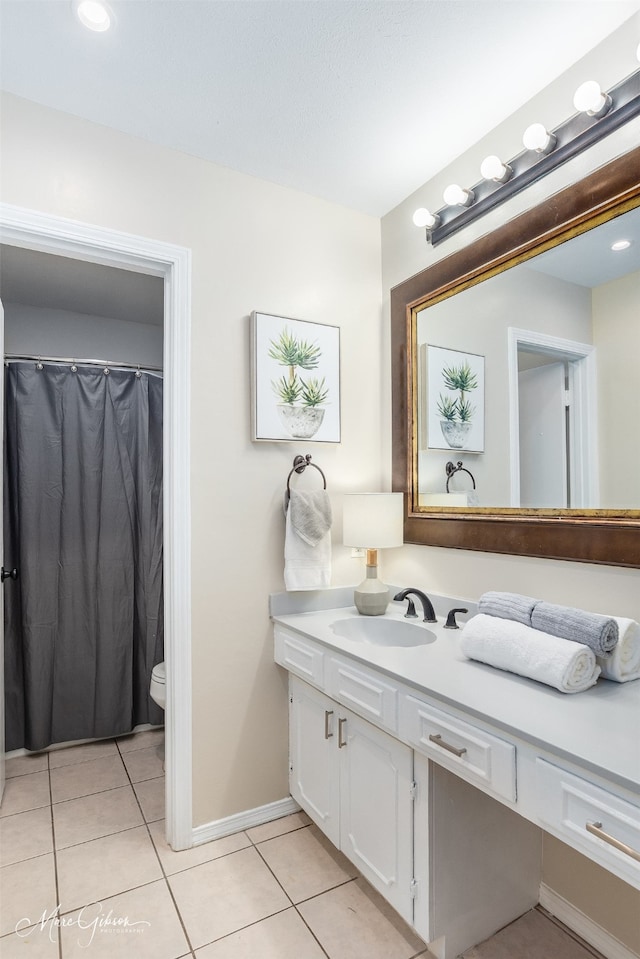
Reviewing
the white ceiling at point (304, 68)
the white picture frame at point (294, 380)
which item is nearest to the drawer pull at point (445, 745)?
the white picture frame at point (294, 380)

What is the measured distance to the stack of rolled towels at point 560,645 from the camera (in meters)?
1.23

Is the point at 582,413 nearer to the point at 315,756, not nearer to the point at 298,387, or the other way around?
the point at 298,387

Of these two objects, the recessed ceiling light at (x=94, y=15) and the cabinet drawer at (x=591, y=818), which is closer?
the cabinet drawer at (x=591, y=818)

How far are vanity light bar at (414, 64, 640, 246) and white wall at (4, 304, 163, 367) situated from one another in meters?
1.92

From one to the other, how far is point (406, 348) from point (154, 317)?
1695 millimetres

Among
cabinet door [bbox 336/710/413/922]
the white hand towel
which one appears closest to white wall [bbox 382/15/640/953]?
the white hand towel

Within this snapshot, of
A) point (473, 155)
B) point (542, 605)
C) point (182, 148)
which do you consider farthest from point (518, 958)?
point (182, 148)

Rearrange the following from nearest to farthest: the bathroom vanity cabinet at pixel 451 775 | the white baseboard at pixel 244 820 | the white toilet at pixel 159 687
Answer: the bathroom vanity cabinet at pixel 451 775 < the white baseboard at pixel 244 820 < the white toilet at pixel 159 687

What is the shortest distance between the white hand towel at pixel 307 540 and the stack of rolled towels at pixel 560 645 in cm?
78

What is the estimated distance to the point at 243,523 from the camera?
2064 mm

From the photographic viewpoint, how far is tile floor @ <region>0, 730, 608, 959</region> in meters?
1.48

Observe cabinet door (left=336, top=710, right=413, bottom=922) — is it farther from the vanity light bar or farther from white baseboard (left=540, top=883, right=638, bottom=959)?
the vanity light bar

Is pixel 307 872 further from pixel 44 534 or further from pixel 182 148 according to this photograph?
pixel 182 148

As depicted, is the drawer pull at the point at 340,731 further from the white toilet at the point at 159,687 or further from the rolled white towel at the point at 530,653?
the white toilet at the point at 159,687
